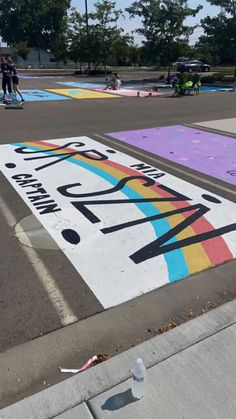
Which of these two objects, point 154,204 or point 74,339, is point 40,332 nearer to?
point 74,339

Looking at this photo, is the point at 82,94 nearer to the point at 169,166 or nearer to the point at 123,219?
the point at 169,166

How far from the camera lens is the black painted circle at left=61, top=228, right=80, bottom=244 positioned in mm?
5068

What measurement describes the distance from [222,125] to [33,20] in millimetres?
85865

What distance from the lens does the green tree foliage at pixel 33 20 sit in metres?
85.0

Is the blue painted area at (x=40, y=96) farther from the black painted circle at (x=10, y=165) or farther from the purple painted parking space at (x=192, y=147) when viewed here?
the black painted circle at (x=10, y=165)

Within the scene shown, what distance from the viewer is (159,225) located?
18.3 ft

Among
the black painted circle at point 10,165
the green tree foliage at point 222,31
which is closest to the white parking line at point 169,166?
the black painted circle at point 10,165

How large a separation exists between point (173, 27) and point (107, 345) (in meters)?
33.2

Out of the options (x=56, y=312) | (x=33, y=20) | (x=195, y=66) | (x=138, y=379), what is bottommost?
(x=56, y=312)

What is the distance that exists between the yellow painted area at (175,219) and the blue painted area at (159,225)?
0.22ft

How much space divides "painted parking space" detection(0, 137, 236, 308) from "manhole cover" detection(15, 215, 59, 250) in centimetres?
11

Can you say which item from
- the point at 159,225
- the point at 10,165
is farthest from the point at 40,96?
the point at 159,225

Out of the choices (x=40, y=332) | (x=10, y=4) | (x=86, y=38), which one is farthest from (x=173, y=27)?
(x=10, y=4)

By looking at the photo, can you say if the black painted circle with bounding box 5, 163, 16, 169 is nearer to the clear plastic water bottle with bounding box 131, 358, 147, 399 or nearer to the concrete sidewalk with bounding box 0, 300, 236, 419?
the concrete sidewalk with bounding box 0, 300, 236, 419
